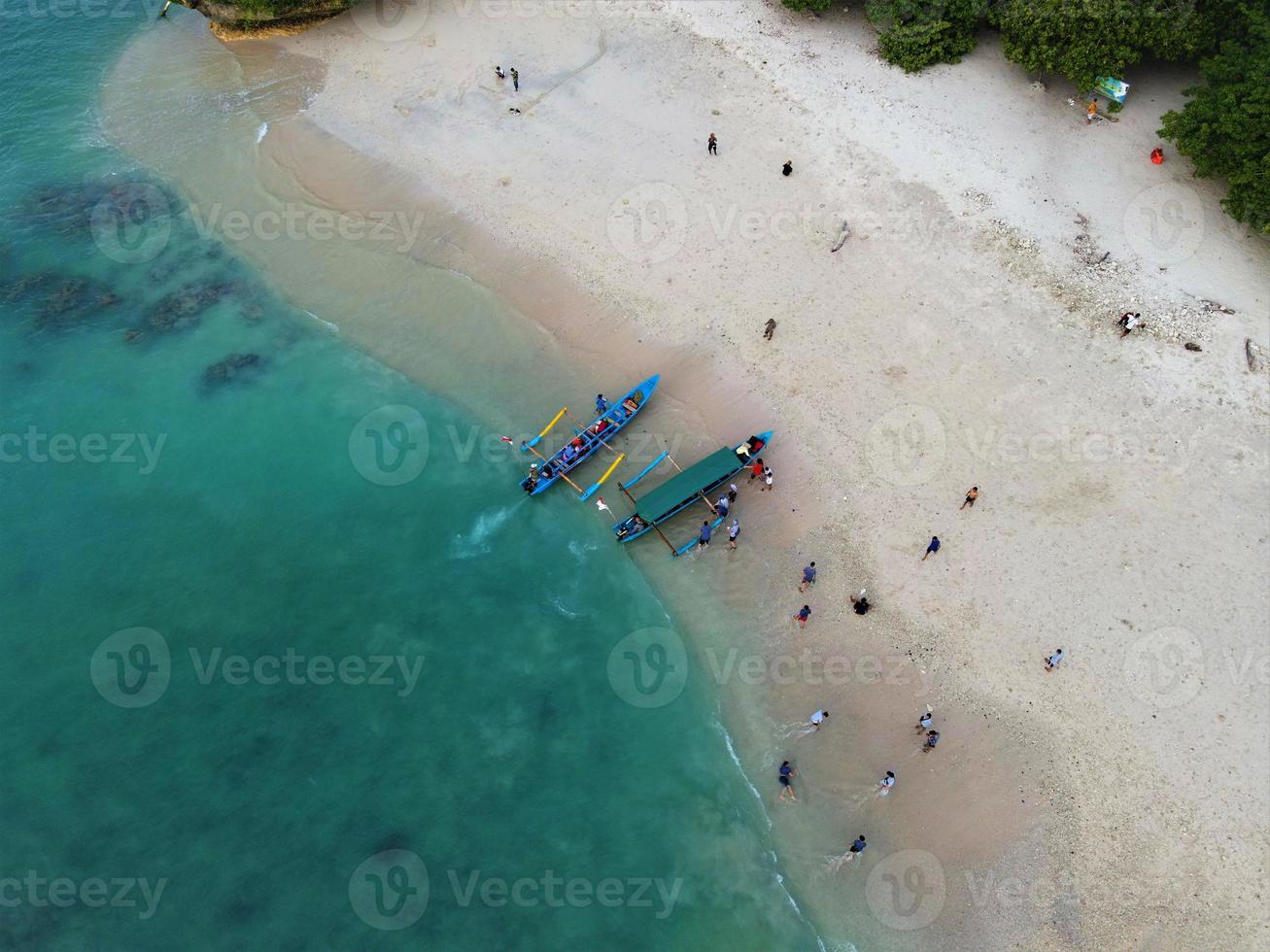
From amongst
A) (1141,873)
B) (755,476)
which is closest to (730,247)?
(755,476)

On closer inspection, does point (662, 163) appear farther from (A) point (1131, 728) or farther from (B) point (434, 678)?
(A) point (1131, 728)

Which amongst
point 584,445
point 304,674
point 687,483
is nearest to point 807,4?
point 584,445

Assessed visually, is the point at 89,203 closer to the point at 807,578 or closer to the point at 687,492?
the point at 687,492

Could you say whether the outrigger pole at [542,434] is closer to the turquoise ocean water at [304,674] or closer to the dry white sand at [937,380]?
the turquoise ocean water at [304,674]

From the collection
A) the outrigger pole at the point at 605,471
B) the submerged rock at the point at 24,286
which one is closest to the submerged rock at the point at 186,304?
the submerged rock at the point at 24,286

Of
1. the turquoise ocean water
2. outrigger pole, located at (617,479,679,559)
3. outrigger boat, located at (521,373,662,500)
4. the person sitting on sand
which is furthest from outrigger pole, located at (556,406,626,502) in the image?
the person sitting on sand
